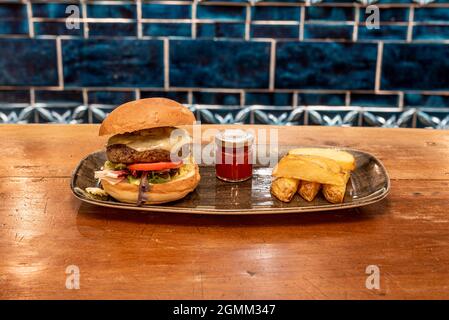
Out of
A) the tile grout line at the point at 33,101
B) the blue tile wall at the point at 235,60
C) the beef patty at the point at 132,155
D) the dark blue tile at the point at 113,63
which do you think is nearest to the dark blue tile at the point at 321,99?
the blue tile wall at the point at 235,60

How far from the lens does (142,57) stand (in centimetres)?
338

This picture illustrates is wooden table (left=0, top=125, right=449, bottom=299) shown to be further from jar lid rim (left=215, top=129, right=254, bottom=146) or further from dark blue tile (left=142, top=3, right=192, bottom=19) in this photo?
dark blue tile (left=142, top=3, right=192, bottom=19)

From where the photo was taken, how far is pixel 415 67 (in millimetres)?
3396

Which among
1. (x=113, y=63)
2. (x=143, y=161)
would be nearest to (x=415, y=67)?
(x=113, y=63)

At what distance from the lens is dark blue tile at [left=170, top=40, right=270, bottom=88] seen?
3.37 metres

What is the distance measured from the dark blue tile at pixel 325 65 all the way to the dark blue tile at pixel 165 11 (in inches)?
21.6

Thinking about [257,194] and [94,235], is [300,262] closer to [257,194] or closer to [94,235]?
[257,194]

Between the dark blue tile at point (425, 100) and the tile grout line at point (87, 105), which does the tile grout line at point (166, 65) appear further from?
the dark blue tile at point (425, 100)

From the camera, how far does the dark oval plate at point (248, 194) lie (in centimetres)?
154

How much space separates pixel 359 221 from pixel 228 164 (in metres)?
0.43

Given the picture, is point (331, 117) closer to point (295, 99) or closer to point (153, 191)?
point (295, 99)

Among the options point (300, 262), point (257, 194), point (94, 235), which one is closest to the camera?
point (300, 262)
